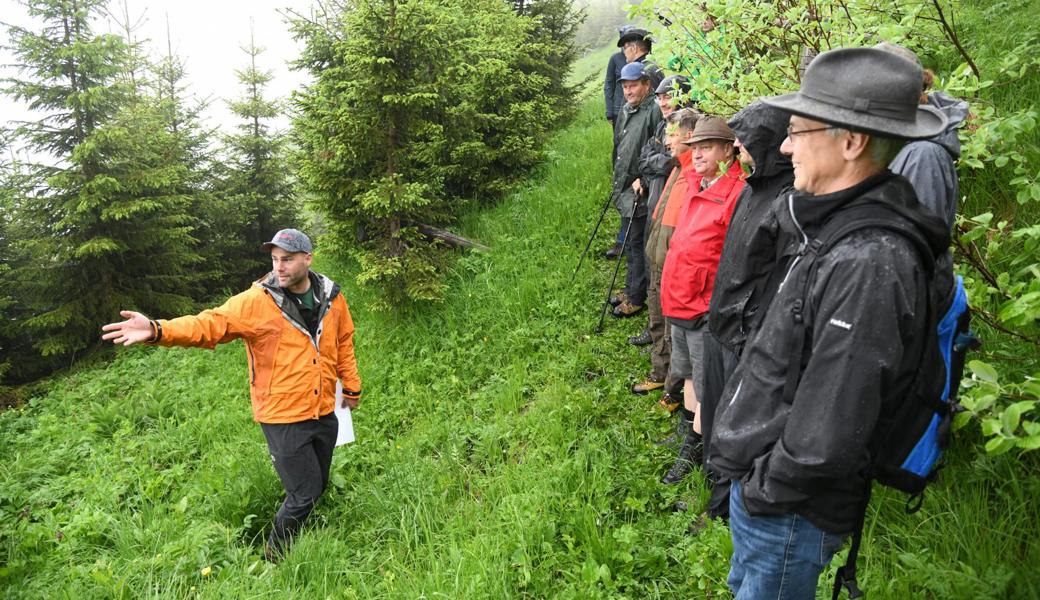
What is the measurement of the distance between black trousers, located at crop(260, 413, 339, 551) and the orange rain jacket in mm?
111

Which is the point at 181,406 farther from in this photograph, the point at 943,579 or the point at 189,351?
the point at 943,579

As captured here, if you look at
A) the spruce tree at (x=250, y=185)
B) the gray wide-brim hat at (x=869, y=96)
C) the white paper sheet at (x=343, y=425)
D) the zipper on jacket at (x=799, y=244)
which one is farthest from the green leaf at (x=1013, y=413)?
the spruce tree at (x=250, y=185)

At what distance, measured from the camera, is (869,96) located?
5.59 ft

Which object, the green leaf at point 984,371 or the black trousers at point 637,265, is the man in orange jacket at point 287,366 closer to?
the black trousers at point 637,265

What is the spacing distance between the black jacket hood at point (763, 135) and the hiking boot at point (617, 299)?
3825 millimetres

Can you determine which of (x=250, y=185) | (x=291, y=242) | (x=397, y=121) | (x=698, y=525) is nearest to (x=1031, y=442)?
(x=698, y=525)

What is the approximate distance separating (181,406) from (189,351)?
8.75 feet

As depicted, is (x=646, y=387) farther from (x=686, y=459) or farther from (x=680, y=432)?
(x=686, y=459)

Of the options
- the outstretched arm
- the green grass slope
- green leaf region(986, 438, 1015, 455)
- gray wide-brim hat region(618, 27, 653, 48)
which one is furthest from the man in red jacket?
gray wide-brim hat region(618, 27, 653, 48)

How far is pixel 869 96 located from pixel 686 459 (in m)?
2.91

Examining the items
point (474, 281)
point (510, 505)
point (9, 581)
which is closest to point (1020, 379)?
point (510, 505)

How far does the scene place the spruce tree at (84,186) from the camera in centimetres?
1089

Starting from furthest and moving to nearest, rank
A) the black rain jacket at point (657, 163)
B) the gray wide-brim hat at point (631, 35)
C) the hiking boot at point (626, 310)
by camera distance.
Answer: the gray wide-brim hat at point (631, 35), the hiking boot at point (626, 310), the black rain jacket at point (657, 163)

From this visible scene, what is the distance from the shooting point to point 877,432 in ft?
5.78
